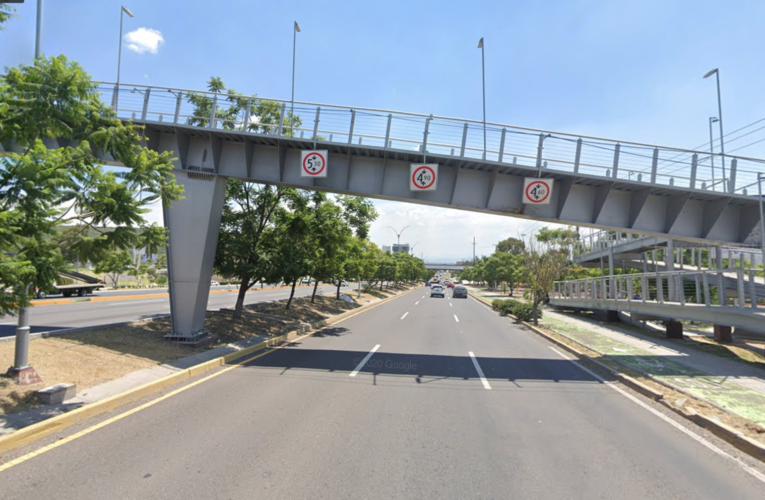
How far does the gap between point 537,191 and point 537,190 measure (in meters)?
0.03

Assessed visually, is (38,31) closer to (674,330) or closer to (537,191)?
(537,191)

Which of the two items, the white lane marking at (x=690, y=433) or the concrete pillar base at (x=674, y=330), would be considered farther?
the concrete pillar base at (x=674, y=330)

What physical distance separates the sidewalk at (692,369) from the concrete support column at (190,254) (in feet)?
39.9

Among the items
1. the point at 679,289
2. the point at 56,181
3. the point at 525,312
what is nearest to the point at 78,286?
the point at 56,181

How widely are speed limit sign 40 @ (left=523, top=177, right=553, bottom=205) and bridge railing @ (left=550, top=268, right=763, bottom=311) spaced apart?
523 cm

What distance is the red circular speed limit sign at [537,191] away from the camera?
37.6ft

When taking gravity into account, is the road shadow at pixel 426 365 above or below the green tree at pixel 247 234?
below

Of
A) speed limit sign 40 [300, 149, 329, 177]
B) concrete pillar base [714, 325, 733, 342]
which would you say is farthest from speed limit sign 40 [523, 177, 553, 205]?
concrete pillar base [714, 325, 733, 342]

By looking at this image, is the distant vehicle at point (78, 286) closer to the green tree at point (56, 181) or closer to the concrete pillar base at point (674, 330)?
the green tree at point (56, 181)

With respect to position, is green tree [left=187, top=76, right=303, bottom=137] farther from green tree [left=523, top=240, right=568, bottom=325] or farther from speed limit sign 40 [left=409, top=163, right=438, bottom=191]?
green tree [left=523, top=240, right=568, bottom=325]

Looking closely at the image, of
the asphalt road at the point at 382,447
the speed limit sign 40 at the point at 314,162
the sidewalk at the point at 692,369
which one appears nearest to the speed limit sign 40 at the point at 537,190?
the sidewalk at the point at 692,369

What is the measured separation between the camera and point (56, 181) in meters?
4.98

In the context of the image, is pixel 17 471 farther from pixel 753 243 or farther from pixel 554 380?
pixel 753 243

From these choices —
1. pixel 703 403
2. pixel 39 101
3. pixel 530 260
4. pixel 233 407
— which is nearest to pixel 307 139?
pixel 39 101
